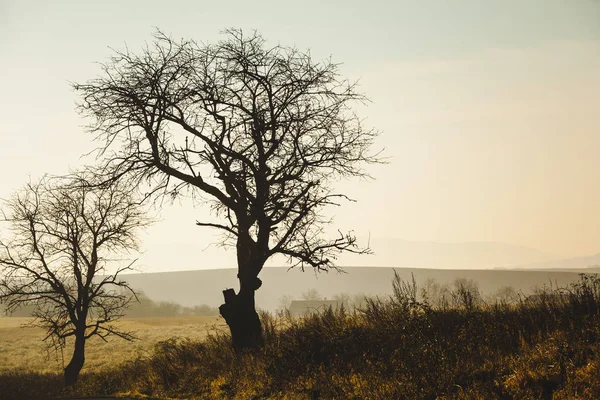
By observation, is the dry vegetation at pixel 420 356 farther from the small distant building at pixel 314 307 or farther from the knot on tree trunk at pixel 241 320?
the knot on tree trunk at pixel 241 320

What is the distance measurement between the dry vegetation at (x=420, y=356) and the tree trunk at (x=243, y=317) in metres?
0.40

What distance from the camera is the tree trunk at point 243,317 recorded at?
12.5 metres

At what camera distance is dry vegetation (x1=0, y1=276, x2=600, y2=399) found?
6.70 metres

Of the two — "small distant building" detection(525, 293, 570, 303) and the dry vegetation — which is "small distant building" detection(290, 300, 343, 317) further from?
"small distant building" detection(525, 293, 570, 303)

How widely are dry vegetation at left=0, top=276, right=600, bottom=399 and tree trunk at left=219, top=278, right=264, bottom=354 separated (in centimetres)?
40

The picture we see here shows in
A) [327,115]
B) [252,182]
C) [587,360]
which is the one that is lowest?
[587,360]

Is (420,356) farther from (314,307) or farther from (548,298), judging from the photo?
(314,307)

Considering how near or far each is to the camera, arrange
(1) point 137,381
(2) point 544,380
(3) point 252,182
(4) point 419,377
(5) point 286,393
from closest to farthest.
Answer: (2) point 544,380
(4) point 419,377
(5) point 286,393
(1) point 137,381
(3) point 252,182

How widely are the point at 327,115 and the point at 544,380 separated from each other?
804 centimetres

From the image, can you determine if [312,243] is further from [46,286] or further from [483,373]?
[46,286]

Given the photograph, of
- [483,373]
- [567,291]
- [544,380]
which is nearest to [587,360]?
[544,380]

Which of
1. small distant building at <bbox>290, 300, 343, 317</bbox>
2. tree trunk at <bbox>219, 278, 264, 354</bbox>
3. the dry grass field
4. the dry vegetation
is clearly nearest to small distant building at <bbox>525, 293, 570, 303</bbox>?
the dry vegetation

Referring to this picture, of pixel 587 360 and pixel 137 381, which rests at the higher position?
pixel 587 360

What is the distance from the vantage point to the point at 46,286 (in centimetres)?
2228
